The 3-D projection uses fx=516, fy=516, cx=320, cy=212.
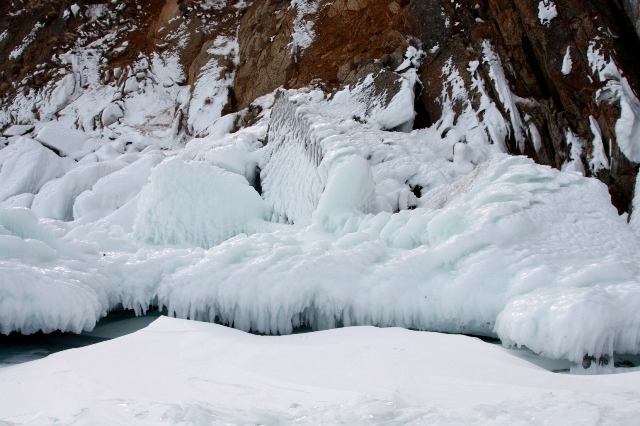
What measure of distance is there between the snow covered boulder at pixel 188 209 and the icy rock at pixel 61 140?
5.62m

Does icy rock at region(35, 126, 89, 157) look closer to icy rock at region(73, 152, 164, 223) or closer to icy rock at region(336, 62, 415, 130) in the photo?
icy rock at region(73, 152, 164, 223)

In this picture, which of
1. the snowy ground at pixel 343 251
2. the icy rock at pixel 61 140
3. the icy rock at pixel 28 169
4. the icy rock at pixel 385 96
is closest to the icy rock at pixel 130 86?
the icy rock at pixel 61 140

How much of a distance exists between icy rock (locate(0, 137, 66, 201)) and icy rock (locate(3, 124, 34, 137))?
1.96 metres

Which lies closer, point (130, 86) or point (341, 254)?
point (341, 254)

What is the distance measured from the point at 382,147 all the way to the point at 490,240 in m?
3.93

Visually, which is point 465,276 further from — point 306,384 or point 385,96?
point 385,96

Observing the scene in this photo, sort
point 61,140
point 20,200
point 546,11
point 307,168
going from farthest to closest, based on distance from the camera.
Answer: point 61,140, point 20,200, point 546,11, point 307,168

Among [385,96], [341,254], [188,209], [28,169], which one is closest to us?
[341,254]

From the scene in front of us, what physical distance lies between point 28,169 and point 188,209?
5536mm

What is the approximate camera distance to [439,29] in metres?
7.96

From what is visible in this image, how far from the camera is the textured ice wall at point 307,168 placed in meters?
4.20

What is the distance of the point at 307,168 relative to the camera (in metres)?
5.14

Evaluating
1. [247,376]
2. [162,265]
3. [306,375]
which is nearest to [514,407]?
[306,375]

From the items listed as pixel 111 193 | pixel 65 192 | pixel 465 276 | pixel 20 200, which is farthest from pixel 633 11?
pixel 20 200
